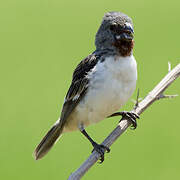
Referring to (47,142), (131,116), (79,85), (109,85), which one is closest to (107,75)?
(109,85)

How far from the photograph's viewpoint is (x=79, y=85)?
582 cm

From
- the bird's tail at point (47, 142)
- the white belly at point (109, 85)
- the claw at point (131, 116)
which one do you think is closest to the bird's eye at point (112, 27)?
the white belly at point (109, 85)

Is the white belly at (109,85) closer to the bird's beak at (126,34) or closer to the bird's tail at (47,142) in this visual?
the bird's beak at (126,34)

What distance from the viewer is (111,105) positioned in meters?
5.62

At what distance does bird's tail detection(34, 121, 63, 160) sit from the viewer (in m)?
6.33

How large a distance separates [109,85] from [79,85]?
0.44 meters

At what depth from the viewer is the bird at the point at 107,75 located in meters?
5.50

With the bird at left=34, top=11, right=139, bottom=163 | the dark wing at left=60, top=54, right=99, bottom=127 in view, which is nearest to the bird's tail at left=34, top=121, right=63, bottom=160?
the dark wing at left=60, top=54, right=99, bottom=127

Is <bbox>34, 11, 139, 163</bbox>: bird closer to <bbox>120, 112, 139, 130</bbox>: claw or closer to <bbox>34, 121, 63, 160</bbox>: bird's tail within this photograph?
<bbox>120, 112, 139, 130</bbox>: claw

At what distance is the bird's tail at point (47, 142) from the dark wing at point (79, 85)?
0.33 meters

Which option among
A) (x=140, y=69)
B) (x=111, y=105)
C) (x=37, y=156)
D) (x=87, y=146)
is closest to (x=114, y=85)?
(x=111, y=105)

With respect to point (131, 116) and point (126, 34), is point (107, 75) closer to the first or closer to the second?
point (126, 34)

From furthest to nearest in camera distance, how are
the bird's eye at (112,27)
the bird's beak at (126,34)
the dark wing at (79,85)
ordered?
1. the dark wing at (79,85)
2. the bird's eye at (112,27)
3. the bird's beak at (126,34)

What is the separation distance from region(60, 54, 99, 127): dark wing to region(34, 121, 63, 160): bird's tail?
0.33m
